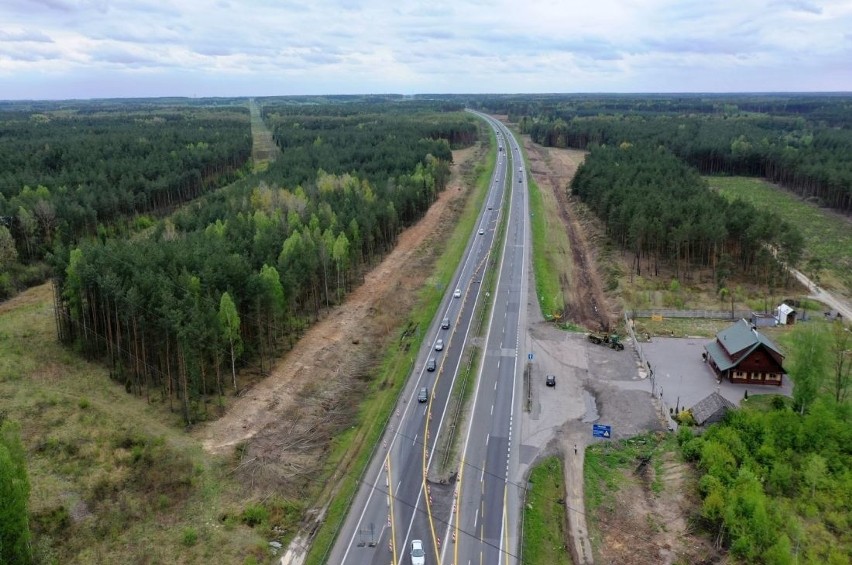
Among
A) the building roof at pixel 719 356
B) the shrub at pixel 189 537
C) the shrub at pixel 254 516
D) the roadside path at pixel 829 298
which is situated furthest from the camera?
the roadside path at pixel 829 298

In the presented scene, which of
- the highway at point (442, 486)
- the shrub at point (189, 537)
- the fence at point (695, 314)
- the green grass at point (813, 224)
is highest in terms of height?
the green grass at point (813, 224)

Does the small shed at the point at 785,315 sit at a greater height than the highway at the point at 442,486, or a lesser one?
greater

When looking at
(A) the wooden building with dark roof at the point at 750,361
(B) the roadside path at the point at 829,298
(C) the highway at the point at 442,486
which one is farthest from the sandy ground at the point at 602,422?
(B) the roadside path at the point at 829,298

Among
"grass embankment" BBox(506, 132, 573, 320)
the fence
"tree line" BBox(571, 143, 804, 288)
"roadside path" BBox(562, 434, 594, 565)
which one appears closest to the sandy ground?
"roadside path" BBox(562, 434, 594, 565)

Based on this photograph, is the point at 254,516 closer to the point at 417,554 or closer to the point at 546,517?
the point at 417,554

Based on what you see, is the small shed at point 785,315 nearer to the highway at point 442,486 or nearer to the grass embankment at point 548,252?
the grass embankment at point 548,252

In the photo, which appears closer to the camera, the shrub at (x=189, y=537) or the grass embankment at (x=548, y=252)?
the shrub at (x=189, y=537)
